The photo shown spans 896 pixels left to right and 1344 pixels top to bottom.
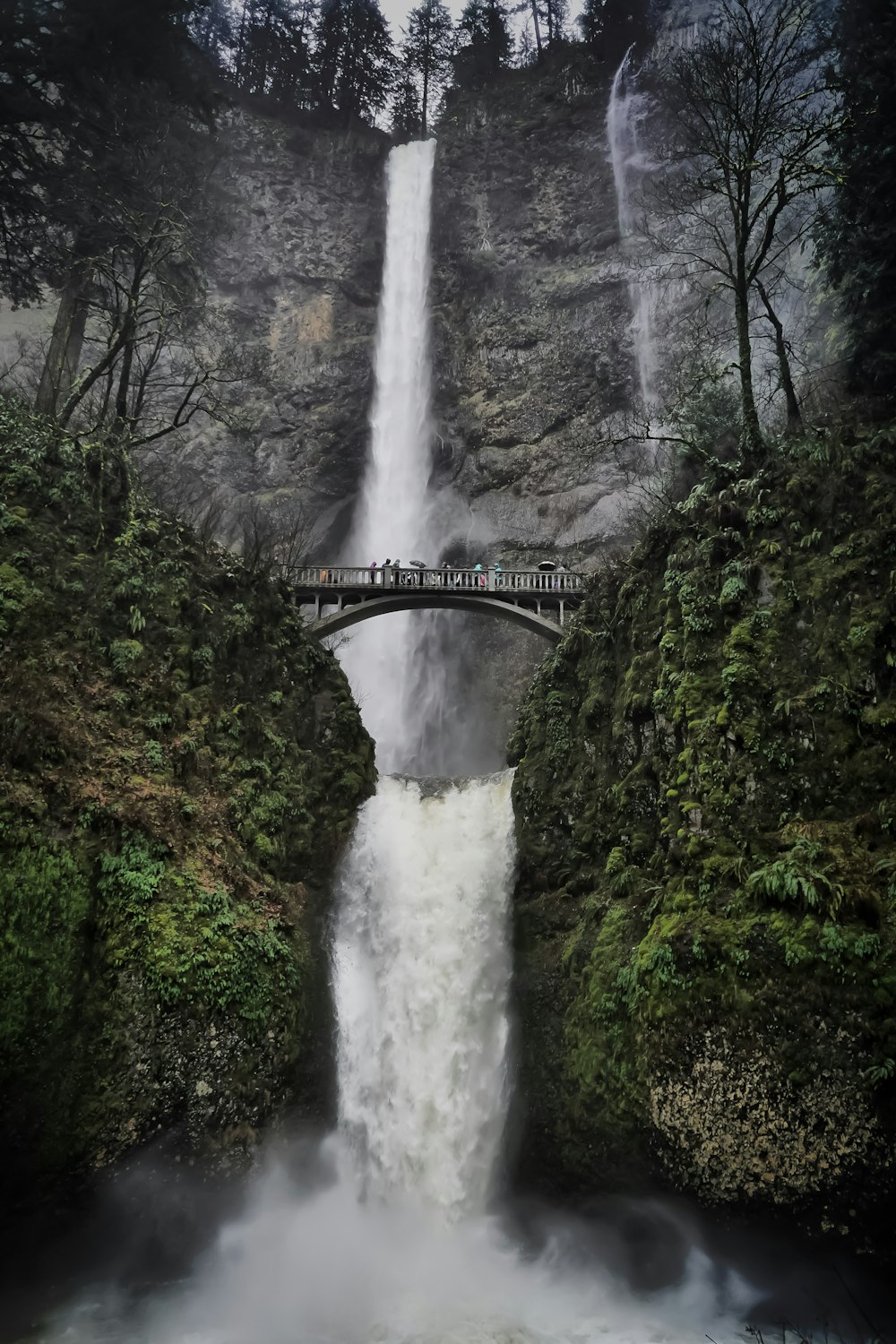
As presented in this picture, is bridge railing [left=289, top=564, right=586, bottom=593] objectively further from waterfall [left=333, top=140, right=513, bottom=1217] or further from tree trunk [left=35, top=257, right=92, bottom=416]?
waterfall [left=333, top=140, right=513, bottom=1217]

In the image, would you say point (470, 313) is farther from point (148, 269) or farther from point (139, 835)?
point (139, 835)

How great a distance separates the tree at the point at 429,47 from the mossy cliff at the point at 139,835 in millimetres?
40187

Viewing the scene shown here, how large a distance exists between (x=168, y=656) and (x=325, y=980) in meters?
5.71

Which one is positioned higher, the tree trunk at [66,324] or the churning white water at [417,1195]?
the tree trunk at [66,324]

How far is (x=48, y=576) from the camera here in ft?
40.7

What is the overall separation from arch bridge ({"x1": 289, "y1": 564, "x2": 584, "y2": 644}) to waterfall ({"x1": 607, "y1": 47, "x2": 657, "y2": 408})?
1000 cm

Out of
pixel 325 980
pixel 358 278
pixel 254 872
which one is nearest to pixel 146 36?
pixel 254 872

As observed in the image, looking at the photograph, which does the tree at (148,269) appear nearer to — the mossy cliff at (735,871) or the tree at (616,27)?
the mossy cliff at (735,871)

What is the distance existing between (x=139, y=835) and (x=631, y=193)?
3618 centimetres

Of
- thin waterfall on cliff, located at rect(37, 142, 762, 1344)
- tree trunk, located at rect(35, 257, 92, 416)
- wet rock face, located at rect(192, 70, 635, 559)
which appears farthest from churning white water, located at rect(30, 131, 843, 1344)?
wet rock face, located at rect(192, 70, 635, 559)

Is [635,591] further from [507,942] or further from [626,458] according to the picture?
[626,458]

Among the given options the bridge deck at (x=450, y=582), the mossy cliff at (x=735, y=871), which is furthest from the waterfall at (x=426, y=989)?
the bridge deck at (x=450, y=582)

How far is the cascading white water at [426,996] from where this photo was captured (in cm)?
1162

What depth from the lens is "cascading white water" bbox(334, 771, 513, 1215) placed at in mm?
11625
